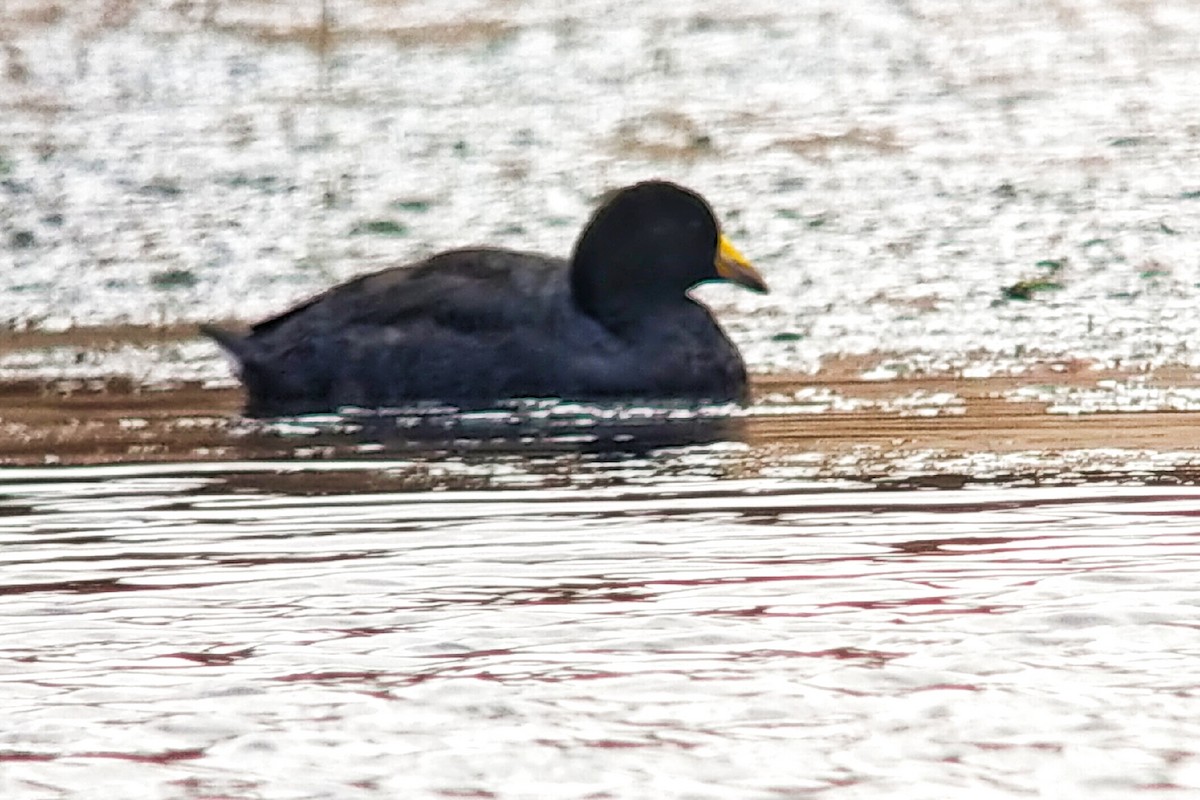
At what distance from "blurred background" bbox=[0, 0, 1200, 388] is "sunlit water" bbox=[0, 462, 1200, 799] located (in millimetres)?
3177

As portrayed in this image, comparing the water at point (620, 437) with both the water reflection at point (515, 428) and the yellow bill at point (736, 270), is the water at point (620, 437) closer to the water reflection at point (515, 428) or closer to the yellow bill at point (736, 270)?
the water reflection at point (515, 428)

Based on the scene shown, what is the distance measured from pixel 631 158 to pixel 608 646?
31.3 ft

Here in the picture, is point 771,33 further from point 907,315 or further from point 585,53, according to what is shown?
point 907,315

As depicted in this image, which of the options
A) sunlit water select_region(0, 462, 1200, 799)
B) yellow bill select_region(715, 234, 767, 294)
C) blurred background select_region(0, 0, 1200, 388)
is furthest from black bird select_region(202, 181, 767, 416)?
sunlit water select_region(0, 462, 1200, 799)

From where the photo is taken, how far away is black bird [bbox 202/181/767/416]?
863 centimetres

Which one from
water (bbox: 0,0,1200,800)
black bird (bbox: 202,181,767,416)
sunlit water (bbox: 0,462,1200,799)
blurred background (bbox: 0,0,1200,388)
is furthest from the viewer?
blurred background (bbox: 0,0,1200,388)

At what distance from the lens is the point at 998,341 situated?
9266mm

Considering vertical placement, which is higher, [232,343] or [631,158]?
[631,158]

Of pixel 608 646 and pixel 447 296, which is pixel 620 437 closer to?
pixel 447 296

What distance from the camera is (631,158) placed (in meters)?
13.8

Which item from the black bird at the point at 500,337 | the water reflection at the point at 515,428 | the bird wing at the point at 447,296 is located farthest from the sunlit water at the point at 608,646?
the bird wing at the point at 447,296

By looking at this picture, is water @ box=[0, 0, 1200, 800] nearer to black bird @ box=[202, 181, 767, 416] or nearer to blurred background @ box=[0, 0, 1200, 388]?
blurred background @ box=[0, 0, 1200, 388]

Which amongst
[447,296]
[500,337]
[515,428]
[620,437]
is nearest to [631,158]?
[447,296]

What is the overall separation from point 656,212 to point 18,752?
599cm
